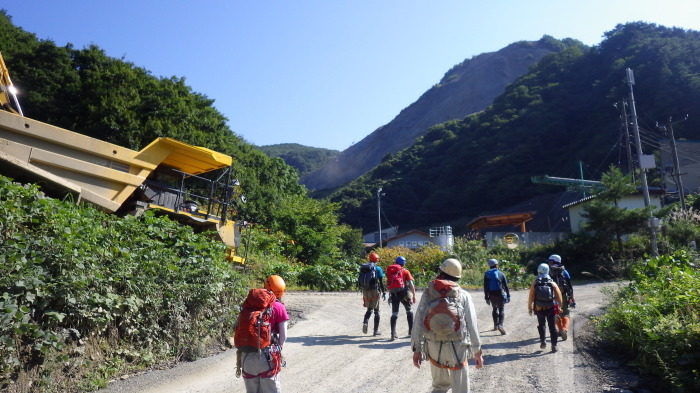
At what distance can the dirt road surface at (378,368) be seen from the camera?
673 cm

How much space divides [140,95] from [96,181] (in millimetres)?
16844

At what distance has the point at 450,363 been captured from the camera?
4.85 meters

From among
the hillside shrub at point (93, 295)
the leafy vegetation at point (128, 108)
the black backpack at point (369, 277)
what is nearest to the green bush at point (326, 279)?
the leafy vegetation at point (128, 108)

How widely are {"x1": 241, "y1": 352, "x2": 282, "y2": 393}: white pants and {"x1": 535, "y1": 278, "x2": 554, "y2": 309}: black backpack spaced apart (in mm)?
5701

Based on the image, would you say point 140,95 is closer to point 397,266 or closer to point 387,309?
Answer: point 387,309

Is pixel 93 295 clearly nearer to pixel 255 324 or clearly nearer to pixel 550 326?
pixel 255 324

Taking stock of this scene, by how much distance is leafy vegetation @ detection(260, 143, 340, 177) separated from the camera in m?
155

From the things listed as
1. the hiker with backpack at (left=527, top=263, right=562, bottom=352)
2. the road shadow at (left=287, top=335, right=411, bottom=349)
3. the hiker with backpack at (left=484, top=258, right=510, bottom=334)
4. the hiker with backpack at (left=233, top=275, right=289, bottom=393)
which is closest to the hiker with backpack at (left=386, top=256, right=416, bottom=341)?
the road shadow at (left=287, top=335, right=411, bottom=349)

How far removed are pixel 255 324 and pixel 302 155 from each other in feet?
529

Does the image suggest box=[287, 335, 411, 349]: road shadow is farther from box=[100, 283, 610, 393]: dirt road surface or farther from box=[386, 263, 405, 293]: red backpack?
box=[386, 263, 405, 293]: red backpack

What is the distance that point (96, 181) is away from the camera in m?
10.4

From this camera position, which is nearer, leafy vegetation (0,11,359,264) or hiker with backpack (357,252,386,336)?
hiker with backpack (357,252,386,336)

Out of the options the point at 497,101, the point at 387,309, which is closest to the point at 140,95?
the point at 387,309

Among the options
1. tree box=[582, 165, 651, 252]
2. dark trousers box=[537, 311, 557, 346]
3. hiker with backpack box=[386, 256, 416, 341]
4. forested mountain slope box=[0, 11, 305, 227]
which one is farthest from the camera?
tree box=[582, 165, 651, 252]
